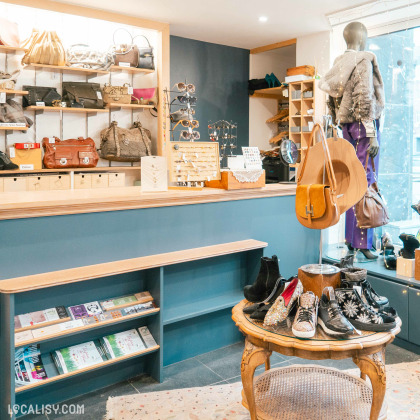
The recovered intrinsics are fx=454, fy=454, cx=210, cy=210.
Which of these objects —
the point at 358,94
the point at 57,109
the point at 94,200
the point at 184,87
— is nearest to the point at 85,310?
the point at 94,200

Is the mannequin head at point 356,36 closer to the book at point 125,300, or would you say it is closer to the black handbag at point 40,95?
the book at point 125,300

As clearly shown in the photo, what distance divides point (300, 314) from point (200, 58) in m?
5.64

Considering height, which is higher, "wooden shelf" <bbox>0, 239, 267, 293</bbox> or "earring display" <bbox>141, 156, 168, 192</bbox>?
"earring display" <bbox>141, 156, 168, 192</bbox>

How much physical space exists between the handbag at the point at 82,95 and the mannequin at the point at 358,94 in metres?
2.76

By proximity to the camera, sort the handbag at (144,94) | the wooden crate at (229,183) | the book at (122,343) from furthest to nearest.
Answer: the handbag at (144,94) → the wooden crate at (229,183) → the book at (122,343)

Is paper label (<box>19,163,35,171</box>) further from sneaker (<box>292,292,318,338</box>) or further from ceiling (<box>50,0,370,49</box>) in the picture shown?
sneaker (<box>292,292,318,338</box>)

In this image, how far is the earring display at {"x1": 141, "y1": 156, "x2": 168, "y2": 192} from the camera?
A: 289 cm

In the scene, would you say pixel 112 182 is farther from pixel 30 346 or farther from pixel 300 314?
pixel 300 314

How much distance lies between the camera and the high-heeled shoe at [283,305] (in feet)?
6.05

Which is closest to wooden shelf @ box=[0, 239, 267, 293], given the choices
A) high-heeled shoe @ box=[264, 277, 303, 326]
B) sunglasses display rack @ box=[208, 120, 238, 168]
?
sunglasses display rack @ box=[208, 120, 238, 168]

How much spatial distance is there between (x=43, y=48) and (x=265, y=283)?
407cm

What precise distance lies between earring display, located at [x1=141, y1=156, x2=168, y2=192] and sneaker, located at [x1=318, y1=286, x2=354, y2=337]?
141 cm

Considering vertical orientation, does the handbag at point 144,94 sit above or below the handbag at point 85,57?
below

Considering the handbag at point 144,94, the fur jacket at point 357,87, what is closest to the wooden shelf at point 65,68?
the handbag at point 144,94
